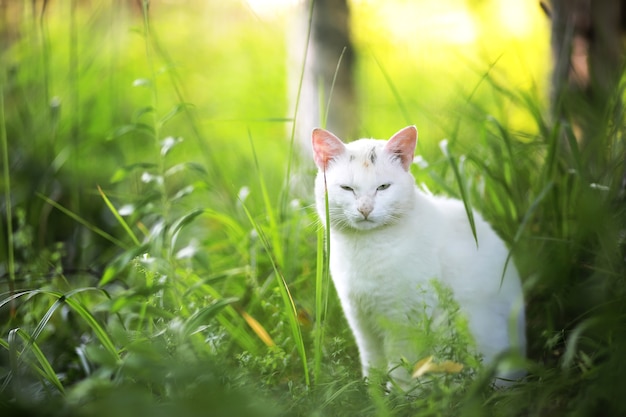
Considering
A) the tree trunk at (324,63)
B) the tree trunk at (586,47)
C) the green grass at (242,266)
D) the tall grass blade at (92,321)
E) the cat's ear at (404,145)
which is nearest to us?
the green grass at (242,266)

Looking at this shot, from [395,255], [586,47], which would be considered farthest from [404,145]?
[586,47]

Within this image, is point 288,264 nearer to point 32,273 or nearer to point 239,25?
point 32,273

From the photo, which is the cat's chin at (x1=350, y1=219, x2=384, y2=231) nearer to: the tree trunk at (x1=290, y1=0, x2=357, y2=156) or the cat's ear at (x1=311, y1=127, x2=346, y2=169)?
the cat's ear at (x1=311, y1=127, x2=346, y2=169)

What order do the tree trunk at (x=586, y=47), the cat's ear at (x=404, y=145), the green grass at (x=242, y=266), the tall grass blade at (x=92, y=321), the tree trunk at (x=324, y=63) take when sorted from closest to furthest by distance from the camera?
1. the green grass at (x=242, y=266)
2. the tall grass blade at (x=92, y=321)
3. the cat's ear at (x=404, y=145)
4. the tree trunk at (x=586, y=47)
5. the tree trunk at (x=324, y=63)

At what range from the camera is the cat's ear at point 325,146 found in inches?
72.6

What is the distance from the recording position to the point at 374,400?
1449mm

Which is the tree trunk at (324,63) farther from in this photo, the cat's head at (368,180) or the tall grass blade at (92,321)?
the tall grass blade at (92,321)

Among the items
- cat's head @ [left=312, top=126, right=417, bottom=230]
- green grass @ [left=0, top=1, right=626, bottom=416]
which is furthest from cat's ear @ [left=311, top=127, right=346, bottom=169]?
green grass @ [left=0, top=1, right=626, bottom=416]

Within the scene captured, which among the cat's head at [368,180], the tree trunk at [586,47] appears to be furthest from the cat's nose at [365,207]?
the tree trunk at [586,47]

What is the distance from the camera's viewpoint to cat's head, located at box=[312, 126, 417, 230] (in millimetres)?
1825

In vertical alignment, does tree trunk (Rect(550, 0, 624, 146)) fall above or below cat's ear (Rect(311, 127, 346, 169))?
above

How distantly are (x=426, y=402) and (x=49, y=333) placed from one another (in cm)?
145

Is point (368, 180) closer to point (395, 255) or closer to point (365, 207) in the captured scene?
point (365, 207)

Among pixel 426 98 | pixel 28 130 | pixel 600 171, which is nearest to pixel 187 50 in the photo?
pixel 426 98
